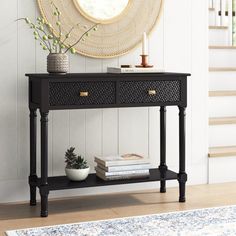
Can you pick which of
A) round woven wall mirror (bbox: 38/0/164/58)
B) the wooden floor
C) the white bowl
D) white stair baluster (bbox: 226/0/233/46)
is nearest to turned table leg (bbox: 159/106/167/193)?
the wooden floor

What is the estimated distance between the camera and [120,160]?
369 cm

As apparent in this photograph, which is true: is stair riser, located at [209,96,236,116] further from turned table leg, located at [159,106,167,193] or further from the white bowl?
the white bowl

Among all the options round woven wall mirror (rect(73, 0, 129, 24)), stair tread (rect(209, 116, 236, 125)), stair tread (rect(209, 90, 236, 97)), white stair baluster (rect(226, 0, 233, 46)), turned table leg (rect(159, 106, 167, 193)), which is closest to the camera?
round woven wall mirror (rect(73, 0, 129, 24))

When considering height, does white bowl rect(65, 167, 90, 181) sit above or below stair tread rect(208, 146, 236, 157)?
below

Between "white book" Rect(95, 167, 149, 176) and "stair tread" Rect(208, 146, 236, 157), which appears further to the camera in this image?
"stair tread" Rect(208, 146, 236, 157)

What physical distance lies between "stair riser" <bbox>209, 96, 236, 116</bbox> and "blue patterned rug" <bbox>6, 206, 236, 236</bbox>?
1.29m

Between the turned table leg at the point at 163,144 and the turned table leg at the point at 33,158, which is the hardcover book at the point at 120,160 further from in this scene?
the turned table leg at the point at 33,158

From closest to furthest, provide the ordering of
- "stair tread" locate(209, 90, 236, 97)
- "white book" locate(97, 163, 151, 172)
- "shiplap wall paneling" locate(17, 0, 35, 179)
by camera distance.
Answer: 1. "white book" locate(97, 163, 151, 172)
2. "shiplap wall paneling" locate(17, 0, 35, 179)
3. "stair tread" locate(209, 90, 236, 97)

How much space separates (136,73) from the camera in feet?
11.8

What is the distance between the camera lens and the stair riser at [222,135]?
4.40m

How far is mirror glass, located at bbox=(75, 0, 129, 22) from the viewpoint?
3835 millimetres

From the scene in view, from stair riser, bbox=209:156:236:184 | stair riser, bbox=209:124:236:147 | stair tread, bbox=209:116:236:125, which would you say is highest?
stair tread, bbox=209:116:236:125

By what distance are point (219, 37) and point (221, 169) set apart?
1.61 metres

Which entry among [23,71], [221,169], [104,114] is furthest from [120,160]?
[221,169]
